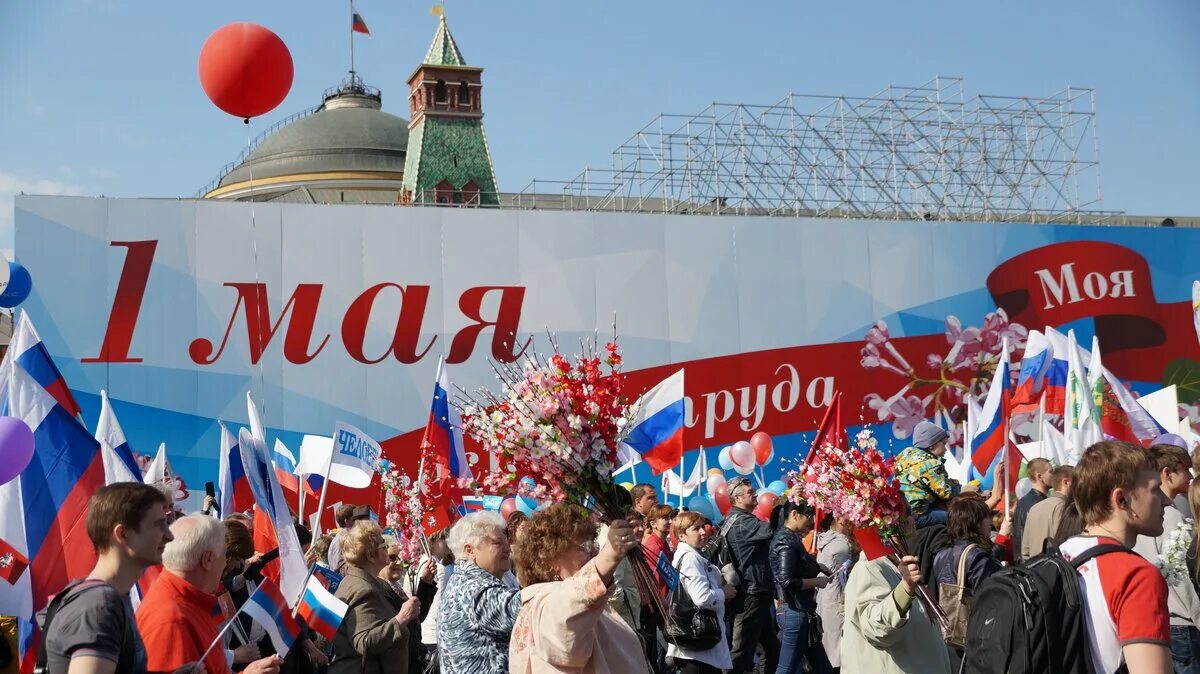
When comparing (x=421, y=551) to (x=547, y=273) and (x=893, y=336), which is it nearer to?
(x=547, y=273)

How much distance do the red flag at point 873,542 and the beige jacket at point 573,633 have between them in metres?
1.55

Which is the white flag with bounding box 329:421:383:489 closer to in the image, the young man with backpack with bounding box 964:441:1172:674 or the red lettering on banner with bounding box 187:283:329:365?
the young man with backpack with bounding box 964:441:1172:674

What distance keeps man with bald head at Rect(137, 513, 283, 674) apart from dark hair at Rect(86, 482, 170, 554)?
271 mm

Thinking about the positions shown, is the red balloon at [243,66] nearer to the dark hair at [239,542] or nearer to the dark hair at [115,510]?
the dark hair at [239,542]

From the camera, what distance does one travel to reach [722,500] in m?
17.8

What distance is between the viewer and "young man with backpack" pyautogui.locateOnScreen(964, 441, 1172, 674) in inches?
147

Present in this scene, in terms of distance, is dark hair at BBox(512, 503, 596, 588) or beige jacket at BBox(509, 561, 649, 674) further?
dark hair at BBox(512, 503, 596, 588)

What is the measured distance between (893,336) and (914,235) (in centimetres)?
231

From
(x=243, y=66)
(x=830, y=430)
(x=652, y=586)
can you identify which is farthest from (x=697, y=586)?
(x=243, y=66)

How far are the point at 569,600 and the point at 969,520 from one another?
3.02 meters

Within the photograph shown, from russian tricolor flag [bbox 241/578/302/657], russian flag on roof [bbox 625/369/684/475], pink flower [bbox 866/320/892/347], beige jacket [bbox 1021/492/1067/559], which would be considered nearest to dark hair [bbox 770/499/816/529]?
beige jacket [bbox 1021/492/1067/559]

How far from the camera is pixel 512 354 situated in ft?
81.6

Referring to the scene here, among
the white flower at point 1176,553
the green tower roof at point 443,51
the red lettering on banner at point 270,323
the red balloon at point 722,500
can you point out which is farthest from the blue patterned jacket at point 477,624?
the green tower roof at point 443,51

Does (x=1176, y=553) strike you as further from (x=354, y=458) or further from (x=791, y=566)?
(x=354, y=458)
